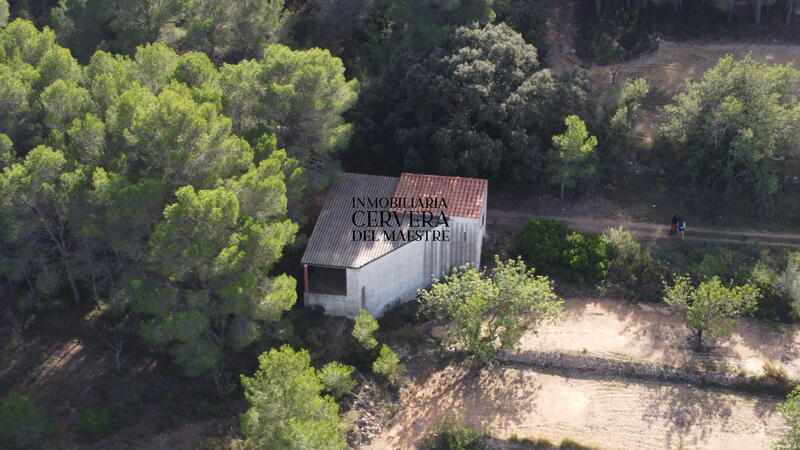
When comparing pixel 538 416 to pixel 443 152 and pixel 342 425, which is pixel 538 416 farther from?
pixel 443 152

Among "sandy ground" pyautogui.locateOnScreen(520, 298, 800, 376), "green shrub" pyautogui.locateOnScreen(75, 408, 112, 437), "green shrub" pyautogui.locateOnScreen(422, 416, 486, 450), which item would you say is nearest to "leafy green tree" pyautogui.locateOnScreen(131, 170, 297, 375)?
"green shrub" pyautogui.locateOnScreen(75, 408, 112, 437)

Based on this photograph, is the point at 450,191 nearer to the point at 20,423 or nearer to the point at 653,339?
the point at 653,339

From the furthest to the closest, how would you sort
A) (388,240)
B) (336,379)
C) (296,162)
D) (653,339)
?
(388,240), (653,339), (296,162), (336,379)

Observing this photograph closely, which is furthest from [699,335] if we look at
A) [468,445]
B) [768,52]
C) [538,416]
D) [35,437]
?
[35,437]

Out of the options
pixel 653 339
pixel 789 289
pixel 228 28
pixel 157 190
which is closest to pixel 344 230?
pixel 157 190

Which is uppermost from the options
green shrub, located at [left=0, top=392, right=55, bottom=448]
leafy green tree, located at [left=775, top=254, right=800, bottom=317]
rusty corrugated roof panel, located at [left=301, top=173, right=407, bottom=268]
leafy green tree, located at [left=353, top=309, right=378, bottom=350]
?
rusty corrugated roof panel, located at [left=301, top=173, right=407, bottom=268]

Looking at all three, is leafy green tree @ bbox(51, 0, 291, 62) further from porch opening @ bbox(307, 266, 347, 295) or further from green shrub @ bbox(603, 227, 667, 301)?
green shrub @ bbox(603, 227, 667, 301)
